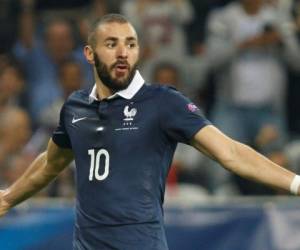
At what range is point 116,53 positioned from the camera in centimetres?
495

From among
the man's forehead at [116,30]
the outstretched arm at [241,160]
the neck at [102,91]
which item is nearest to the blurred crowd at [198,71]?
the neck at [102,91]

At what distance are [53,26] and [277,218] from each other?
3758mm

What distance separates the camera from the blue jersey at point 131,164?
4.88 metres

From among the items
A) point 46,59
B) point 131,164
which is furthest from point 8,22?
point 131,164

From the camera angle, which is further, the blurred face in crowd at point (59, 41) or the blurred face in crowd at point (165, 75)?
the blurred face in crowd at point (59, 41)

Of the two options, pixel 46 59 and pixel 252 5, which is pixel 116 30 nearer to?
pixel 252 5

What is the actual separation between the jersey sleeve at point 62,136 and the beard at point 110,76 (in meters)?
0.41

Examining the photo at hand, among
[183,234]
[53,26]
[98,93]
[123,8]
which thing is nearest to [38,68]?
[53,26]

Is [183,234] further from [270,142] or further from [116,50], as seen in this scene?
[116,50]

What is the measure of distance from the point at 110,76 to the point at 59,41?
5.01 meters

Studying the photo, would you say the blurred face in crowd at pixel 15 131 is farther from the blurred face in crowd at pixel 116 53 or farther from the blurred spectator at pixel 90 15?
the blurred face in crowd at pixel 116 53

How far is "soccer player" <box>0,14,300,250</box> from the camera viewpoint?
486 centimetres

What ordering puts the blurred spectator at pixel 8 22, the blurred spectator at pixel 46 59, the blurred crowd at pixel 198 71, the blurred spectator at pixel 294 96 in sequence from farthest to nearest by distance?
the blurred spectator at pixel 8 22
the blurred spectator at pixel 46 59
the blurred spectator at pixel 294 96
the blurred crowd at pixel 198 71

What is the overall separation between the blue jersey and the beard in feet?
0.14
